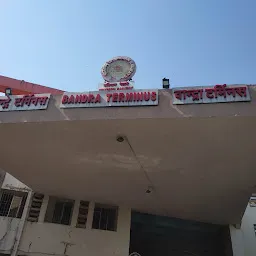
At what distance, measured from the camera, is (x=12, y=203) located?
12688 millimetres

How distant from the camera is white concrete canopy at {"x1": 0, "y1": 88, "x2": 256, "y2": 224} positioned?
23.7 feet

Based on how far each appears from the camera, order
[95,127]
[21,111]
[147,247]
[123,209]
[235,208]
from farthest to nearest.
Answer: [147,247]
[123,209]
[235,208]
[21,111]
[95,127]

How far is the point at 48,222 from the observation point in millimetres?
12336

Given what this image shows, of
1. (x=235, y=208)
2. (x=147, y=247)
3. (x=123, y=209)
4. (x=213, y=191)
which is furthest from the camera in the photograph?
(x=147, y=247)

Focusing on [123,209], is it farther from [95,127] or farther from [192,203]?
[95,127]

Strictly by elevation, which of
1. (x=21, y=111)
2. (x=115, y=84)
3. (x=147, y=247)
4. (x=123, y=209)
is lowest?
(x=147, y=247)

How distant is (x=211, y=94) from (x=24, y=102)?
5.21 metres

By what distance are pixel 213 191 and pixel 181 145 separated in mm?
3751

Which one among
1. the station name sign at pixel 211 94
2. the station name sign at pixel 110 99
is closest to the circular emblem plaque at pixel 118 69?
the station name sign at pixel 110 99

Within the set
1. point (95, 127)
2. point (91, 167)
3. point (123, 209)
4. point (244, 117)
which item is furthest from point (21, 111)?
point (123, 209)

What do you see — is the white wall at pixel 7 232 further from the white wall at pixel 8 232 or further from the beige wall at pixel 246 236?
the beige wall at pixel 246 236

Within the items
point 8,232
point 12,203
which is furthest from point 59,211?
point 8,232

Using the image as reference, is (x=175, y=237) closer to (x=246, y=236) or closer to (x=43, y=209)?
(x=246, y=236)

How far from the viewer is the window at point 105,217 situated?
1280 centimetres
